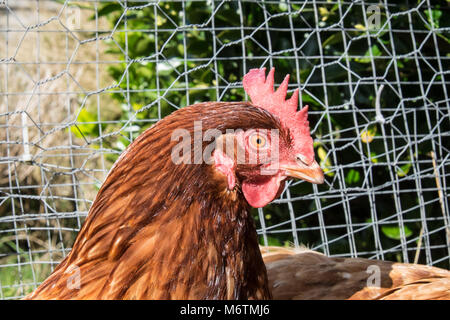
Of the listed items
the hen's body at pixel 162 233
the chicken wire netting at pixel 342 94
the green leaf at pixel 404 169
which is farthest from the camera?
the green leaf at pixel 404 169

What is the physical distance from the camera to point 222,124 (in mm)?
948

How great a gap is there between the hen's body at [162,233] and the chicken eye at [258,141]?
3 cm

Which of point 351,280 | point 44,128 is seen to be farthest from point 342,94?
point 44,128

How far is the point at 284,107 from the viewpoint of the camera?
1062mm

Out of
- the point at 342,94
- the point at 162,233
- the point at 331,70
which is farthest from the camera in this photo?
the point at 342,94

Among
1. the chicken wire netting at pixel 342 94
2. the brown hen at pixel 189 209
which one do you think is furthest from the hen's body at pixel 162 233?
the chicken wire netting at pixel 342 94

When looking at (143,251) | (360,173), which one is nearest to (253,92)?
(143,251)

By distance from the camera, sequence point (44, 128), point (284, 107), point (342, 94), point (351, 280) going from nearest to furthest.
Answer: point (284, 107), point (351, 280), point (342, 94), point (44, 128)

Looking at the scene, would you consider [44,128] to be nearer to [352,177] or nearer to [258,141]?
[352,177]

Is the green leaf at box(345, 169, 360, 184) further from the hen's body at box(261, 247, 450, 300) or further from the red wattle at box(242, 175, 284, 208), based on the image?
the red wattle at box(242, 175, 284, 208)

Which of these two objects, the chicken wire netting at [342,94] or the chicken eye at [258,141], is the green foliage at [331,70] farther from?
the chicken eye at [258,141]

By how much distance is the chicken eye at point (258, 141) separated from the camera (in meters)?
0.96

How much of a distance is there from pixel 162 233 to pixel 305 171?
332 mm

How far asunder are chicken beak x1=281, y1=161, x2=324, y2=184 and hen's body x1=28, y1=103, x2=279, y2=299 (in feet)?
0.35
